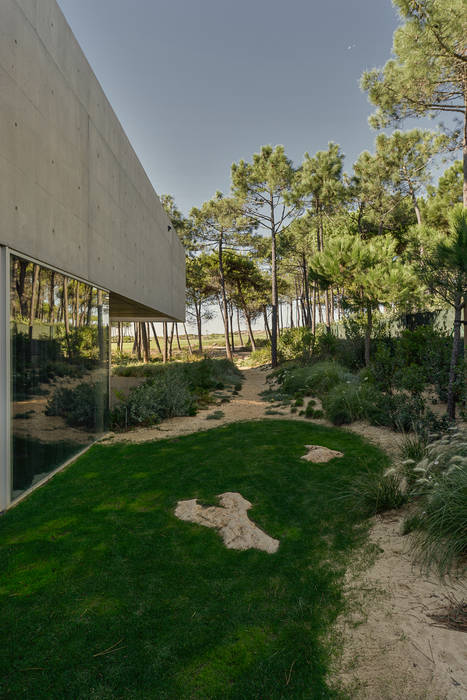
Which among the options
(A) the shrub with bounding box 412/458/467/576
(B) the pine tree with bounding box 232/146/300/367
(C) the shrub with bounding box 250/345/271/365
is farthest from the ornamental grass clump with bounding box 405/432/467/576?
(C) the shrub with bounding box 250/345/271/365

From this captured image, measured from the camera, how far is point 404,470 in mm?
3156

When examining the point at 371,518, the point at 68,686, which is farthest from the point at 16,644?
the point at 371,518

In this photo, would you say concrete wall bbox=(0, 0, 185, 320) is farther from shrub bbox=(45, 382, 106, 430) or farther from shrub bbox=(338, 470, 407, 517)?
shrub bbox=(338, 470, 407, 517)

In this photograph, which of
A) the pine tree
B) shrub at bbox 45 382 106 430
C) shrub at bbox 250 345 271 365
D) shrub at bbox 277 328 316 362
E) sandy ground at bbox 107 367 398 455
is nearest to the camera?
shrub at bbox 45 382 106 430

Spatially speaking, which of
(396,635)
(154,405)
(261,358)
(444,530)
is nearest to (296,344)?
(261,358)

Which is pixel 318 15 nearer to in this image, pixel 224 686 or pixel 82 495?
pixel 82 495

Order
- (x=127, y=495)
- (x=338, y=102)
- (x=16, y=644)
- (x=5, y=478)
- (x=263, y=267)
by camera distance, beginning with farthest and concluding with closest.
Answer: (x=263, y=267) → (x=338, y=102) → (x=127, y=495) → (x=5, y=478) → (x=16, y=644)

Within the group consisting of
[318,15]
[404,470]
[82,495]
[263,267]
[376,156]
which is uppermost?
[318,15]

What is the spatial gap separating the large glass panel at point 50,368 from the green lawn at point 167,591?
542mm

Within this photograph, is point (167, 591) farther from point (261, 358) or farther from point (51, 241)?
point (261, 358)

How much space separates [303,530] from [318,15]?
12.9 m

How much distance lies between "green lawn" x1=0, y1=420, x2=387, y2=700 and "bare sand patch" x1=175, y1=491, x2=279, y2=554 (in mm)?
80

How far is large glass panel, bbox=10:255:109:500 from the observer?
336 centimetres

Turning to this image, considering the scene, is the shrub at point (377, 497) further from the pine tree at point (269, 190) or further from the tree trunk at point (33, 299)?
the pine tree at point (269, 190)
